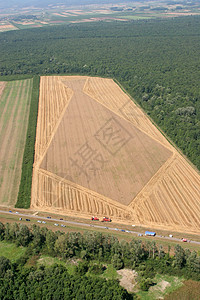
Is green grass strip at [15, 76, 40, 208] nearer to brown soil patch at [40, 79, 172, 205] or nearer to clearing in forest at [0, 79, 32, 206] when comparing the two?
clearing in forest at [0, 79, 32, 206]

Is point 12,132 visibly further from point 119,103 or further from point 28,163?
point 119,103

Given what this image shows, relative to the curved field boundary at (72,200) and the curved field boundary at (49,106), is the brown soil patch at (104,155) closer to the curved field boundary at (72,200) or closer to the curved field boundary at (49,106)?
the curved field boundary at (72,200)

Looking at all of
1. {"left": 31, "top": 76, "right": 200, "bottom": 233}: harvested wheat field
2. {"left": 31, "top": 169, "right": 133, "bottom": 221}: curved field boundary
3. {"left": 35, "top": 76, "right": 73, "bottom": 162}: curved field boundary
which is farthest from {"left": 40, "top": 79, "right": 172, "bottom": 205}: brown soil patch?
{"left": 35, "top": 76, "right": 73, "bottom": 162}: curved field boundary

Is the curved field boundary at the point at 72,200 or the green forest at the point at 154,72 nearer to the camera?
the curved field boundary at the point at 72,200

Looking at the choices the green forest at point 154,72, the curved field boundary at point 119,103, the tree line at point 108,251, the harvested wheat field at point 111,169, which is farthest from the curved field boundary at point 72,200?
the curved field boundary at point 119,103

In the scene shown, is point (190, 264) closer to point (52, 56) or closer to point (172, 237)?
point (172, 237)

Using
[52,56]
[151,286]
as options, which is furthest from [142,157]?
[52,56]
